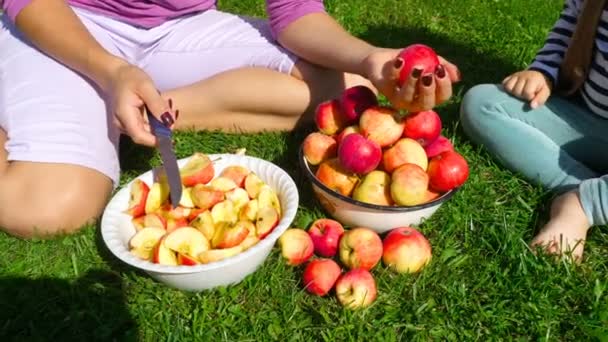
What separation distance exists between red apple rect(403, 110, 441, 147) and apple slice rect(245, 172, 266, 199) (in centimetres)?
51

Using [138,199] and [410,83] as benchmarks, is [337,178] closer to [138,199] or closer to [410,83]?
[410,83]

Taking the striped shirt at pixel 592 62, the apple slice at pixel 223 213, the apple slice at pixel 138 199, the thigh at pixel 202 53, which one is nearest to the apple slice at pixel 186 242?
the apple slice at pixel 223 213

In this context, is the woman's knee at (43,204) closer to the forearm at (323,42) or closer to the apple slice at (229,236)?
the apple slice at (229,236)

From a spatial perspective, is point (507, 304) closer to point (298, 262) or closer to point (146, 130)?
point (298, 262)

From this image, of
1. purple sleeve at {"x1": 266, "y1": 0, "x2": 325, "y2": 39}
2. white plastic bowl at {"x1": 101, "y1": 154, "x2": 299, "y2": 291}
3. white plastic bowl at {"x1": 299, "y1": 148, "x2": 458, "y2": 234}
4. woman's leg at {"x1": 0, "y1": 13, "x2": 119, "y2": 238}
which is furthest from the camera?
purple sleeve at {"x1": 266, "y1": 0, "x2": 325, "y2": 39}

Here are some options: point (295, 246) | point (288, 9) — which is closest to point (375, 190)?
point (295, 246)

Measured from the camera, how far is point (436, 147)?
2027mm

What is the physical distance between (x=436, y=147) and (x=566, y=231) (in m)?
0.51

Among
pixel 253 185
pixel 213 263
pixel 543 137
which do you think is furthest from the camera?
pixel 543 137

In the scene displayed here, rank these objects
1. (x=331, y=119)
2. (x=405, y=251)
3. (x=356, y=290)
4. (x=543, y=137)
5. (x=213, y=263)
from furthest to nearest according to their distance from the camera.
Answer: (x=543, y=137) → (x=331, y=119) → (x=405, y=251) → (x=356, y=290) → (x=213, y=263)

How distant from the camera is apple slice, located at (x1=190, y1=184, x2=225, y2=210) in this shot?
190 centimetres

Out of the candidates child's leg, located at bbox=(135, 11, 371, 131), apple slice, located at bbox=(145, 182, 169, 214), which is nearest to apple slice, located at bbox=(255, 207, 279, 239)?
apple slice, located at bbox=(145, 182, 169, 214)

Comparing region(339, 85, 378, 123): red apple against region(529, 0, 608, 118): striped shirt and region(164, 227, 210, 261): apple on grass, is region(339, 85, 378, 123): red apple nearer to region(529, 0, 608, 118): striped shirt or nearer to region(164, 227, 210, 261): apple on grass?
region(164, 227, 210, 261): apple on grass

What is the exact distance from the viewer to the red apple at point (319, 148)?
204 cm
